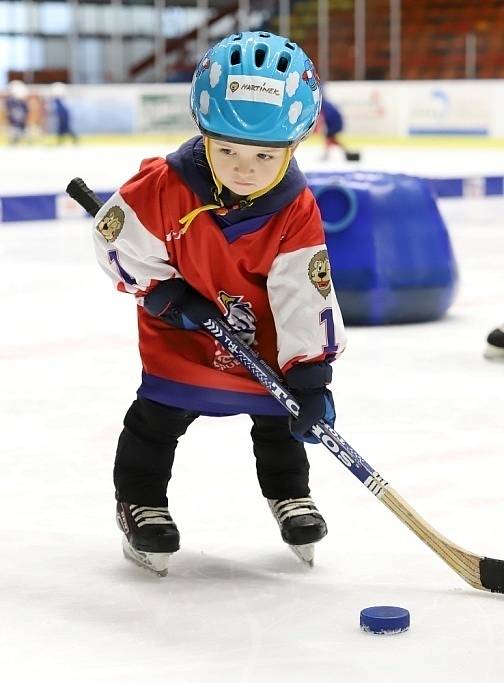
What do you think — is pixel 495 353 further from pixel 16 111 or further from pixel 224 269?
pixel 16 111

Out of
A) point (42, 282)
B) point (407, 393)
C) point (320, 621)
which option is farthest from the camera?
point (42, 282)

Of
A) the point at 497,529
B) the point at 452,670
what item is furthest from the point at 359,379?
the point at 452,670

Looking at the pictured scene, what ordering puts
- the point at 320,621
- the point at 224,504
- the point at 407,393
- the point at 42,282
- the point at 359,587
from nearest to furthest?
1. the point at 320,621
2. the point at 359,587
3. the point at 224,504
4. the point at 407,393
5. the point at 42,282

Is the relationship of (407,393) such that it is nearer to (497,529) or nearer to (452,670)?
(497,529)

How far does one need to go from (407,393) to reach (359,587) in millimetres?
1509

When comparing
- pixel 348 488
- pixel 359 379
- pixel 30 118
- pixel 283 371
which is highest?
pixel 283 371

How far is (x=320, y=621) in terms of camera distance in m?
1.80

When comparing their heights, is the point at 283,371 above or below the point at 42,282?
above

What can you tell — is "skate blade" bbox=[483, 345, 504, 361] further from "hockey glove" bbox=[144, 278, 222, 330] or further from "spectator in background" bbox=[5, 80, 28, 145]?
"spectator in background" bbox=[5, 80, 28, 145]

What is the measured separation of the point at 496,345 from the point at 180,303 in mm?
2035

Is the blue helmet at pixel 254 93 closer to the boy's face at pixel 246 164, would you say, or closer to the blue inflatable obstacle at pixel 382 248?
the boy's face at pixel 246 164

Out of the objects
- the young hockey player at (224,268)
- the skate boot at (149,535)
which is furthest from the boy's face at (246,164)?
the skate boot at (149,535)

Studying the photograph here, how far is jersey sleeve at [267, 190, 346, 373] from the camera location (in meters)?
1.91

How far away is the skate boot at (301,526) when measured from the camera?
6.68 ft
